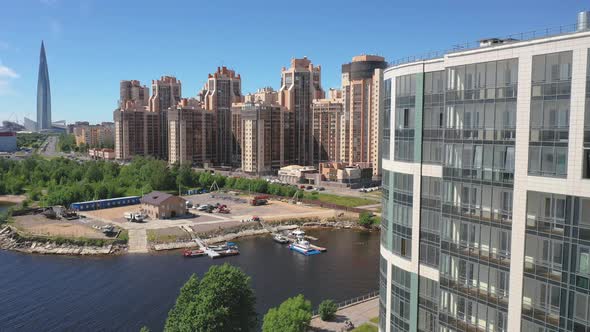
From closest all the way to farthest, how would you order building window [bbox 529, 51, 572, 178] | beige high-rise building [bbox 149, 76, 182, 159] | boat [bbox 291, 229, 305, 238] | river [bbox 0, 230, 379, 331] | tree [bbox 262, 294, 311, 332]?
building window [bbox 529, 51, 572, 178] < tree [bbox 262, 294, 311, 332] < river [bbox 0, 230, 379, 331] < boat [bbox 291, 229, 305, 238] < beige high-rise building [bbox 149, 76, 182, 159]

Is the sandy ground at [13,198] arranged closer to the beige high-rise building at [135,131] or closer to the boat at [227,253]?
the boat at [227,253]

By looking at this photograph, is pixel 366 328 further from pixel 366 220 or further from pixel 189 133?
pixel 189 133

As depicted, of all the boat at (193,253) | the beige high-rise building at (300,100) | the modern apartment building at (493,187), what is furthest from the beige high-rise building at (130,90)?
the modern apartment building at (493,187)

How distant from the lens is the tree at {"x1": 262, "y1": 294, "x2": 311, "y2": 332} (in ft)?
71.5

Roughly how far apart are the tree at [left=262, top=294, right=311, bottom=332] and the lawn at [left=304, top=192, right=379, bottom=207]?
4618cm

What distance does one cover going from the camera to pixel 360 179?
86.6 m

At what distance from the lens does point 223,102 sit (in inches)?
4653

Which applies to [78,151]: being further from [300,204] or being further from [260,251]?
[260,251]

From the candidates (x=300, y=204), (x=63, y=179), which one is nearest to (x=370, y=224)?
(x=300, y=204)

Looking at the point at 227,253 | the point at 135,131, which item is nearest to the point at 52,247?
the point at 227,253

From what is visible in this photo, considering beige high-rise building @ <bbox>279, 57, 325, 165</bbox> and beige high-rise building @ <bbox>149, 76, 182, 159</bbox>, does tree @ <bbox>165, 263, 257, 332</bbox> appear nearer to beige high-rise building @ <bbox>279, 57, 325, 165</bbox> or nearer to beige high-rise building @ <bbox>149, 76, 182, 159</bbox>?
beige high-rise building @ <bbox>279, 57, 325, 165</bbox>

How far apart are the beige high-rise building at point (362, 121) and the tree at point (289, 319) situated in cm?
6733

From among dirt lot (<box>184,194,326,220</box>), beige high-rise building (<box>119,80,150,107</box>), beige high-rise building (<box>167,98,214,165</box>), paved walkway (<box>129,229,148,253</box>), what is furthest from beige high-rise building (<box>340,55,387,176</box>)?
beige high-rise building (<box>119,80,150,107</box>)

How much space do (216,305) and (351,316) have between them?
8.18 m
